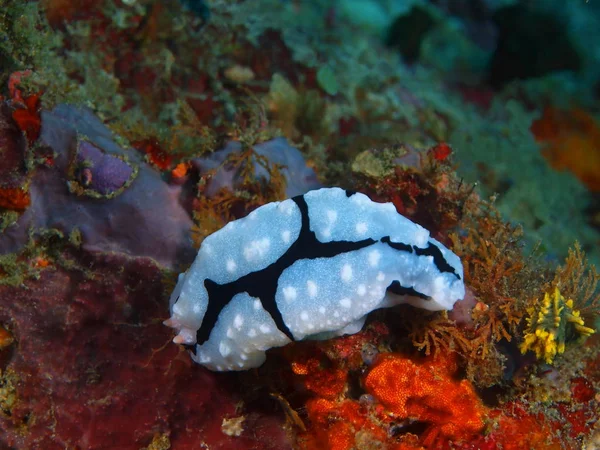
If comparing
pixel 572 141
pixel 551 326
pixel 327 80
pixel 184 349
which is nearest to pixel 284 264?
pixel 184 349

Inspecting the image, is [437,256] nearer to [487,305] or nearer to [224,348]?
[487,305]

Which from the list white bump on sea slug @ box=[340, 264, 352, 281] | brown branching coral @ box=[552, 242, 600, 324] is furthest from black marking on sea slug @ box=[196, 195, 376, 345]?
brown branching coral @ box=[552, 242, 600, 324]

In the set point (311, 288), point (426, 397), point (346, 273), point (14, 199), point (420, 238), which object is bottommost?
point (14, 199)

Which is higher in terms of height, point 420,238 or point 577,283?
point 420,238

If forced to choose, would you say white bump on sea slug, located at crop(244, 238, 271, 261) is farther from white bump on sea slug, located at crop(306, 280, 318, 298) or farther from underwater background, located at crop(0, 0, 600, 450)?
underwater background, located at crop(0, 0, 600, 450)

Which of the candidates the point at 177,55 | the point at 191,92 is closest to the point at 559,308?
the point at 191,92

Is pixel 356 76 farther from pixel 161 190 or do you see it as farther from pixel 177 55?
pixel 161 190

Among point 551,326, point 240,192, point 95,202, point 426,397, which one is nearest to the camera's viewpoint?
point 426,397
